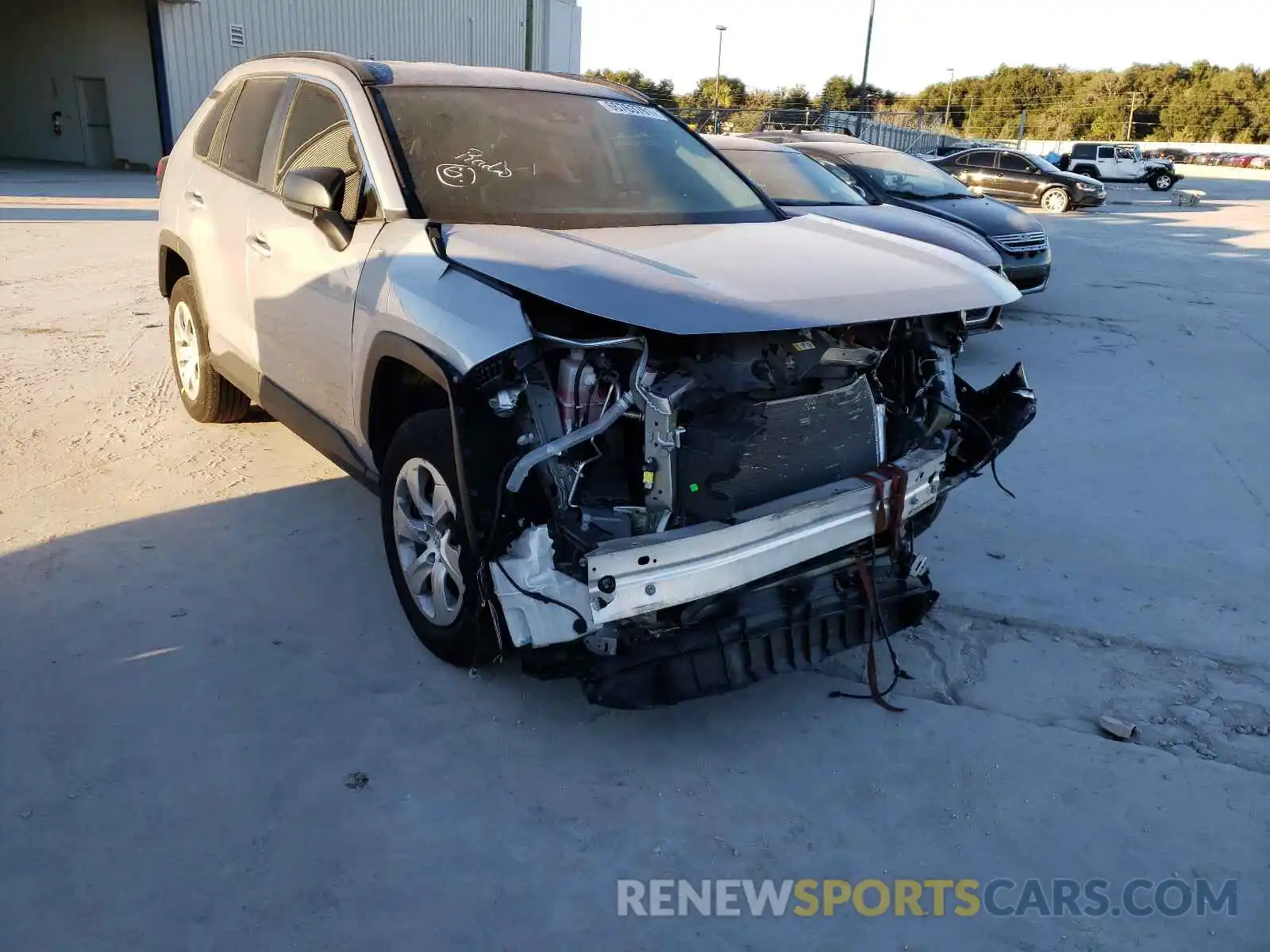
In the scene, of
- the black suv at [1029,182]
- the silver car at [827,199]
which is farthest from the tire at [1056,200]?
Result: the silver car at [827,199]

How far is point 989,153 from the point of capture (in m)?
22.3

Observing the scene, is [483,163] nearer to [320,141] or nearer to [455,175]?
[455,175]

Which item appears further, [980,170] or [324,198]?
[980,170]

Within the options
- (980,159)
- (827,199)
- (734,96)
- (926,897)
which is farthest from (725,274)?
(734,96)

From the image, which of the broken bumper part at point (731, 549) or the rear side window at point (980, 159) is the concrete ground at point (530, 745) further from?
the rear side window at point (980, 159)

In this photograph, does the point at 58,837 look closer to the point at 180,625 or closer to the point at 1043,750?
the point at 180,625

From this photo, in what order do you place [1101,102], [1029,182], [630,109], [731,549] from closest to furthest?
[731,549]
[630,109]
[1029,182]
[1101,102]

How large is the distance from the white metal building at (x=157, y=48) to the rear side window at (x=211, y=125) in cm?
1708

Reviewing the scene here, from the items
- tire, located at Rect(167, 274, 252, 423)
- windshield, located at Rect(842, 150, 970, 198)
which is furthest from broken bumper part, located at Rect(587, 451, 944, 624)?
windshield, located at Rect(842, 150, 970, 198)

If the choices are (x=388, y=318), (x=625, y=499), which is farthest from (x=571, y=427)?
(x=388, y=318)

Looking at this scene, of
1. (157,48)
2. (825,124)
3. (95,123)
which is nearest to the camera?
(157,48)

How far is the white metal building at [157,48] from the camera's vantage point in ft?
73.4

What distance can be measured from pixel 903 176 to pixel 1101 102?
2881 inches

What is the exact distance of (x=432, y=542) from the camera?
3336mm
